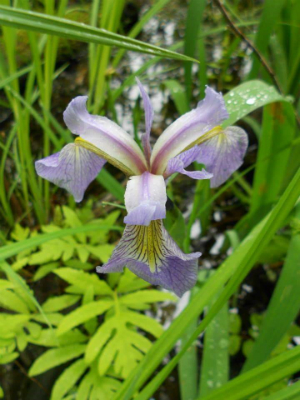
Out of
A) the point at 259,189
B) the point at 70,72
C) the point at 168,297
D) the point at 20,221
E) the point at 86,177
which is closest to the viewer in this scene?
the point at 86,177

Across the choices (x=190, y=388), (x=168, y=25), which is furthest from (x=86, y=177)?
(x=168, y=25)

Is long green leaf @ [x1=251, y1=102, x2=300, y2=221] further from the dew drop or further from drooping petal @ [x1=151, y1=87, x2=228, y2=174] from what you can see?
drooping petal @ [x1=151, y1=87, x2=228, y2=174]

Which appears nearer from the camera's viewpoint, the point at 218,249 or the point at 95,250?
the point at 95,250

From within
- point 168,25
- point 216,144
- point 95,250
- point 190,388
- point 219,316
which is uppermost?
point 168,25

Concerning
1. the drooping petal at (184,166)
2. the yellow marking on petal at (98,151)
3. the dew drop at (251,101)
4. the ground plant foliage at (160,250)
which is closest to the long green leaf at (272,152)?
the ground plant foliage at (160,250)

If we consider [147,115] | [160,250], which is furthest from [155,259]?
[147,115]

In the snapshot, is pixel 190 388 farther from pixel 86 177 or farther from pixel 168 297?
pixel 86 177

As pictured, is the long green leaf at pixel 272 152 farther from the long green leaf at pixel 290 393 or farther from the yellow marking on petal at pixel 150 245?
the long green leaf at pixel 290 393
